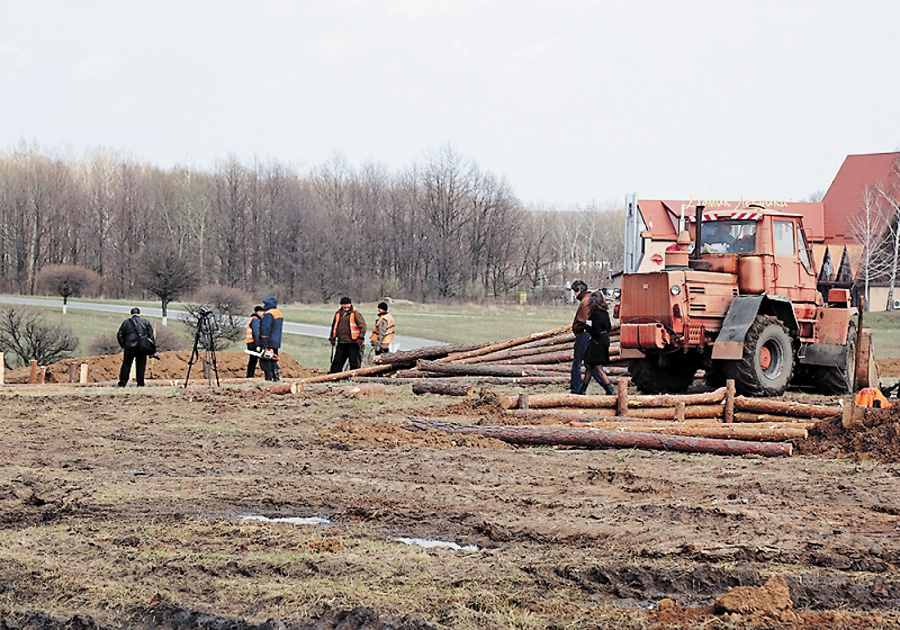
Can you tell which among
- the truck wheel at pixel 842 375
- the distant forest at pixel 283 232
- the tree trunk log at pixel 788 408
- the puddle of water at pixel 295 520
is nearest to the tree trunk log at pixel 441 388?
the tree trunk log at pixel 788 408

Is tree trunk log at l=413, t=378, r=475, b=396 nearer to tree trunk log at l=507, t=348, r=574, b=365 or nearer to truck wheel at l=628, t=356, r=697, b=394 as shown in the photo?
tree trunk log at l=507, t=348, r=574, b=365

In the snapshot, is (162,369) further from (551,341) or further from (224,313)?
(551,341)

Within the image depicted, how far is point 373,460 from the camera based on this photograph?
1051cm

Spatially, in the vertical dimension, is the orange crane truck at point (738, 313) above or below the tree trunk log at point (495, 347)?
above

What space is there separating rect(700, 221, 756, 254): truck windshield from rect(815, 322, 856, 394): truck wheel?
2.37 meters

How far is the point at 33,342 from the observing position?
3069cm

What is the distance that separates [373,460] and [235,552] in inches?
154

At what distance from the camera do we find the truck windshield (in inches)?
626

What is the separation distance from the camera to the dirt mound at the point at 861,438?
1047cm

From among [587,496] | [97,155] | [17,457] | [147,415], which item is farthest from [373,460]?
[97,155]

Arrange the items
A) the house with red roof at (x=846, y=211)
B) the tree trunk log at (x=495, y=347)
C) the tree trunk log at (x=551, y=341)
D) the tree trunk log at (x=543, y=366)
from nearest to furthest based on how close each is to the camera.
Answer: the tree trunk log at (x=543, y=366) → the tree trunk log at (x=495, y=347) → the tree trunk log at (x=551, y=341) → the house with red roof at (x=846, y=211)

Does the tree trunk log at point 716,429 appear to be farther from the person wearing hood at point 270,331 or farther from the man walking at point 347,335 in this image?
the person wearing hood at point 270,331

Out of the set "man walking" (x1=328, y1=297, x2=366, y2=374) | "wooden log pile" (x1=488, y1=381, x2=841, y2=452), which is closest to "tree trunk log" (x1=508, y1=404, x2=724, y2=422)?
"wooden log pile" (x1=488, y1=381, x2=841, y2=452)

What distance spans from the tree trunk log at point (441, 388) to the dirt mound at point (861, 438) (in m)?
6.57
